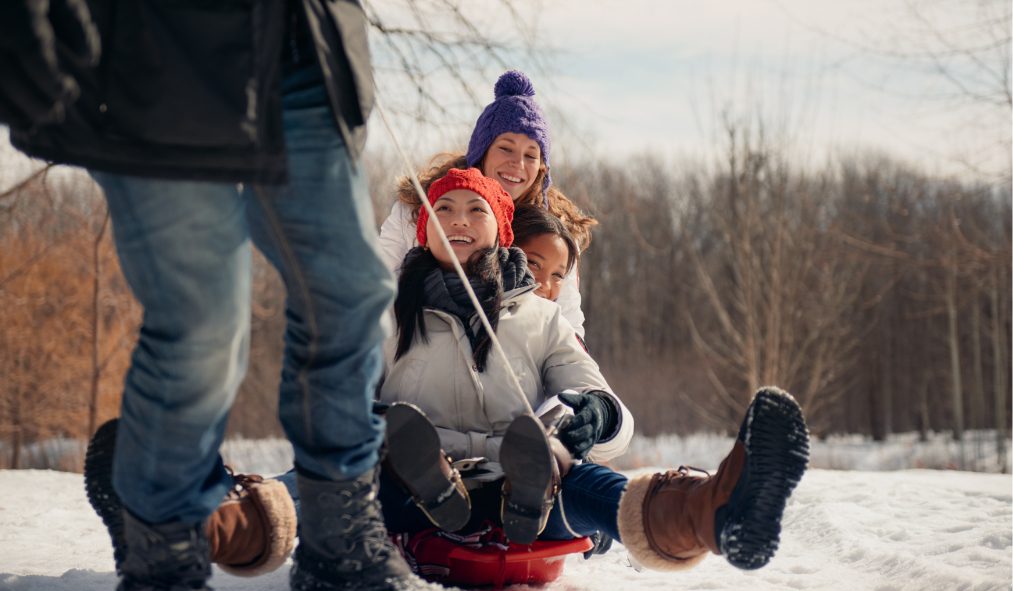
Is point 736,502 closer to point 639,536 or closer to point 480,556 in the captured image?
point 639,536

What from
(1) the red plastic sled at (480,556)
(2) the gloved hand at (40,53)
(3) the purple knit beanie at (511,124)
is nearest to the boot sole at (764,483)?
(1) the red plastic sled at (480,556)

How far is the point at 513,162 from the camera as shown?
366cm

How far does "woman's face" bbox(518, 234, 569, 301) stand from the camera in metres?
3.34

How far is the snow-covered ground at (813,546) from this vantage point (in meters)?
2.49

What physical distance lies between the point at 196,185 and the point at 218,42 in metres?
0.23

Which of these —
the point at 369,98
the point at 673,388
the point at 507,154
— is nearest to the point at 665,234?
the point at 673,388

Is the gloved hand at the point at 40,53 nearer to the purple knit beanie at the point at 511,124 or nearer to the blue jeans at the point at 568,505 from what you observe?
the blue jeans at the point at 568,505

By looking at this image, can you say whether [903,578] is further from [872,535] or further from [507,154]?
[507,154]

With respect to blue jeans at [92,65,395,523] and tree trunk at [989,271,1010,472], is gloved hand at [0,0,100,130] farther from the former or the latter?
tree trunk at [989,271,1010,472]

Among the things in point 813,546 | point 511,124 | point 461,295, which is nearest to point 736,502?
point 461,295

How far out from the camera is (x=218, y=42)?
1.31 metres

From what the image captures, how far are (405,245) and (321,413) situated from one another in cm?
184

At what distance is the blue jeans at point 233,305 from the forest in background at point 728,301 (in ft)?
14.4

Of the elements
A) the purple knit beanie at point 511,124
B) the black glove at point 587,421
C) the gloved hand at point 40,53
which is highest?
the purple knit beanie at point 511,124
